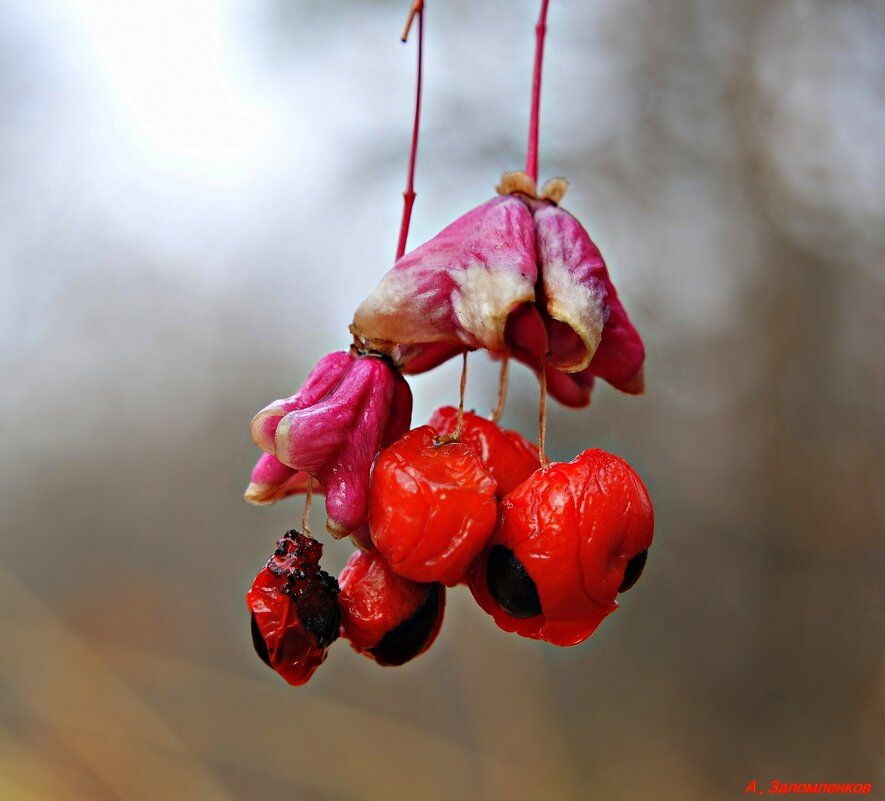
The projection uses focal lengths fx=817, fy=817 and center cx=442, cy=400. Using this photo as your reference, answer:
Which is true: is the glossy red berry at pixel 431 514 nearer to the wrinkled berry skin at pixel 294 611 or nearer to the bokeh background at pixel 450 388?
the wrinkled berry skin at pixel 294 611

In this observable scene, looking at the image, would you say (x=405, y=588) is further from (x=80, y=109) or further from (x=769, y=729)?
(x=80, y=109)

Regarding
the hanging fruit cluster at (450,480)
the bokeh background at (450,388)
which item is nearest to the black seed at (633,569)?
the hanging fruit cluster at (450,480)

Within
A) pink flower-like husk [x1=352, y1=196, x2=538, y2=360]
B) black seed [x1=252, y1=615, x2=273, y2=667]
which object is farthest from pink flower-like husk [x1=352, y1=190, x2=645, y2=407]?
black seed [x1=252, y1=615, x2=273, y2=667]

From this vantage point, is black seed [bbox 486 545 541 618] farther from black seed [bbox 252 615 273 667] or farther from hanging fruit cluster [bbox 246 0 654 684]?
black seed [bbox 252 615 273 667]

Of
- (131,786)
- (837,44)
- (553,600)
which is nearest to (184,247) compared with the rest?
(131,786)

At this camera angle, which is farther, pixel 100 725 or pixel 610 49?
pixel 100 725

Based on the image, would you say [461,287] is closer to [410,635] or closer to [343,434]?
[343,434]

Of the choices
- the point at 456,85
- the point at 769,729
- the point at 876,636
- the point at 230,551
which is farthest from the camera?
the point at 230,551
